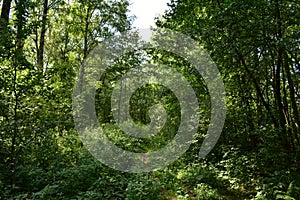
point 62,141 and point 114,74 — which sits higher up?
point 114,74

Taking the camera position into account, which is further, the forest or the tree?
the forest

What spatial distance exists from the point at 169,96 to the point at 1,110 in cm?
829

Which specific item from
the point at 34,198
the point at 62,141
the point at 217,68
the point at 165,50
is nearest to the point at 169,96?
the point at 165,50

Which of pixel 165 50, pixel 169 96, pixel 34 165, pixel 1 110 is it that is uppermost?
pixel 165 50

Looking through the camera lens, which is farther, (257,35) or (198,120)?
(198,120)

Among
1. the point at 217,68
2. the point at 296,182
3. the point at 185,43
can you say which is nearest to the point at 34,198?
the point at 296,182

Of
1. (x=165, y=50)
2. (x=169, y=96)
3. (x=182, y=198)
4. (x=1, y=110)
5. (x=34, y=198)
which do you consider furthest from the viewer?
(x=169, y=96)

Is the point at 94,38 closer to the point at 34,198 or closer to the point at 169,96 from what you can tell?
the point at 169,96

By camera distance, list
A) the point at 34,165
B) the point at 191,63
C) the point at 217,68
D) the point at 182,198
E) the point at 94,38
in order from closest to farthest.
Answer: the point at 182,198 < the point at 34,165 < the point at 217,68 < the point at 191,63 < the point at 94,38

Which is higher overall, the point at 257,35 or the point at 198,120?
the point at 257,35

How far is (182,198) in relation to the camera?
259 inches

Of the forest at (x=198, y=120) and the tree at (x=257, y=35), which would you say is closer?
the tree at (x=257, y=35)

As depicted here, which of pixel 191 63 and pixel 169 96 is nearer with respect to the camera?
pixel 191 63

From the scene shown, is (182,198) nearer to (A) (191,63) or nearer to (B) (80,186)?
(B) (80,186)
